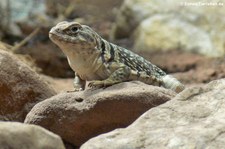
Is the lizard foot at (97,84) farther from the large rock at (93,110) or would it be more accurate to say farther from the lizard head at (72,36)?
the lizard head at (72,36)

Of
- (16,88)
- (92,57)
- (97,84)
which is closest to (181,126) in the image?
(97,84)

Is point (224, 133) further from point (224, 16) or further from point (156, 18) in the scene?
point (156, 18)

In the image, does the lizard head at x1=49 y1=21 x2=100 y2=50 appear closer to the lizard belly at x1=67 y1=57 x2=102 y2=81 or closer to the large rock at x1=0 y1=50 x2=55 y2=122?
the lizard belly at x1=67 y1=57 x2=102 y2=81

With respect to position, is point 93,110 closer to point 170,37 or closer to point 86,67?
point 86,67

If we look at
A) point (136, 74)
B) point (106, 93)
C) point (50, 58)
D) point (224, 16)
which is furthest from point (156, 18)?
point (106, 93)

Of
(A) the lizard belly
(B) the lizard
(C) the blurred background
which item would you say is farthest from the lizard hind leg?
(C) the blurred background
